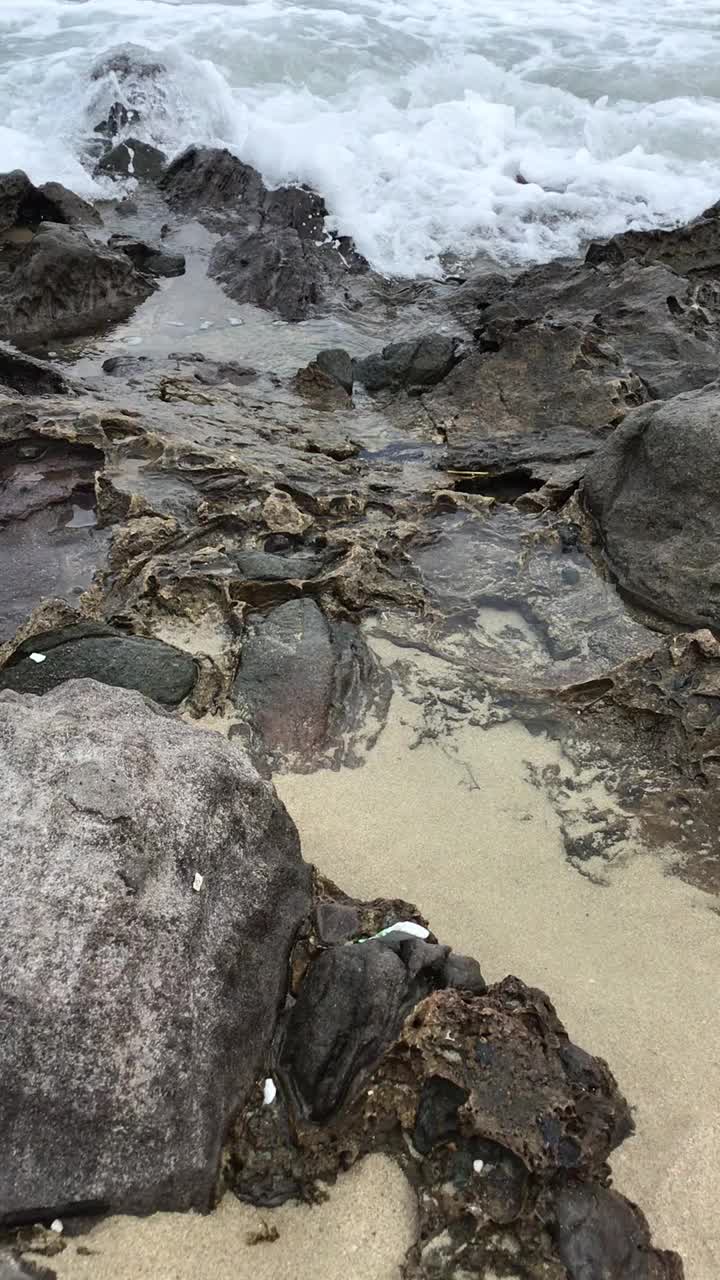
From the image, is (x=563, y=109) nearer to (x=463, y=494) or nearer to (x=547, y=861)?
(x=463, y=494)

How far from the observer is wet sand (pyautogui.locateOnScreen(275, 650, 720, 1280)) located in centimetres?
201

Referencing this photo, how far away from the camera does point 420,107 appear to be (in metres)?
12.6

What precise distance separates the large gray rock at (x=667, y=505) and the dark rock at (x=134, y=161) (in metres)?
8.30

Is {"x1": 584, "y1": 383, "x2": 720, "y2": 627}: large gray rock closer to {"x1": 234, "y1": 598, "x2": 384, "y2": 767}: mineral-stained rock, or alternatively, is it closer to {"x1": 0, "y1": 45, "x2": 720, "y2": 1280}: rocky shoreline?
{"x1": 0, "y1": 45, "x2": 720, "y2": 1280}: rocky shoreline

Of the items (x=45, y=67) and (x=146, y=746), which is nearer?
(x=146, y=746)

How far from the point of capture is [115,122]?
1094 centimetres

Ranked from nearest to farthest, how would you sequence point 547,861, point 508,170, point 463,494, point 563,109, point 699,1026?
point 699,1026 → point 547,861 → point 463,494 → point 508,170 → point 563,109

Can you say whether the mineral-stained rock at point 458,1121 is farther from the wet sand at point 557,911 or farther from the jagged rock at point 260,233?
the jagged rock at point 260,233

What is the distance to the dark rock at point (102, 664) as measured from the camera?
3170 millimetres

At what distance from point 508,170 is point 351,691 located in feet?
31.2

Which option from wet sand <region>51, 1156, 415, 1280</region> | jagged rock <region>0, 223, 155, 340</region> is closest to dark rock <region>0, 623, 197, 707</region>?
wet sand <region>51, 1156, 415, 1280</region>

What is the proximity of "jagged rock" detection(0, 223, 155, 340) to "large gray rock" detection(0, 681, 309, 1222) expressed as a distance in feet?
16.8

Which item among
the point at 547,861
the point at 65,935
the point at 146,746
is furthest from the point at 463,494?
the point at 65,935

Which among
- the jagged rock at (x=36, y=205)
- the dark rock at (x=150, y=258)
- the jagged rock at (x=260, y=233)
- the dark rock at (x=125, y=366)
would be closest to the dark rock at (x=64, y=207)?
the jagged rock at (x=36, y=205)
